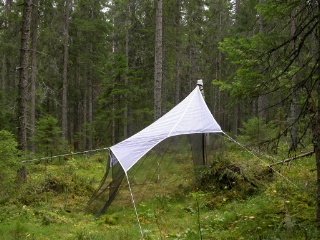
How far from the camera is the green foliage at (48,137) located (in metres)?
13.8

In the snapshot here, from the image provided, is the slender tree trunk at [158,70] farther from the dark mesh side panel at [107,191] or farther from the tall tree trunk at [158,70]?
the dark mesh side panel at [107,191]

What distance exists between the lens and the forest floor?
196 inches

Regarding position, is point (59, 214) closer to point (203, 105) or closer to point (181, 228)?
point (181, 228)

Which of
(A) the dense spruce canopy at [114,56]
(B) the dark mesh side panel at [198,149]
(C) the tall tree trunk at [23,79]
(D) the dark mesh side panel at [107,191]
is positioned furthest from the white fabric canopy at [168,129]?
(C) the tall tree trunk at [23,79]

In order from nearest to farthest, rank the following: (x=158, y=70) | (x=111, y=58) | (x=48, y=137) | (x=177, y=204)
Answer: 1. (x=177, y=204)
2. (x=158, y=70)
3. (x=48, y=137)
4. (x=111, y=58)

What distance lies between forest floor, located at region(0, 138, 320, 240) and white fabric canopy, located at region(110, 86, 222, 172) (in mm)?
281

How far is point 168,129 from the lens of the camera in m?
7.82

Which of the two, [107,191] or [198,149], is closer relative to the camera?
[107,191]

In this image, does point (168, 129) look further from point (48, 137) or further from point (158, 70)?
point (48, 137)

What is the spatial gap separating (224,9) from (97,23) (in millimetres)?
9906

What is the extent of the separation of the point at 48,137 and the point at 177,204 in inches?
331

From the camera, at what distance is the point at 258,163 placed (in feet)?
27.0

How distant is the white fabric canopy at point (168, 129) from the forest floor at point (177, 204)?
28cm

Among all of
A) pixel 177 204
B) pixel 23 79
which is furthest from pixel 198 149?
pixel 23 79
